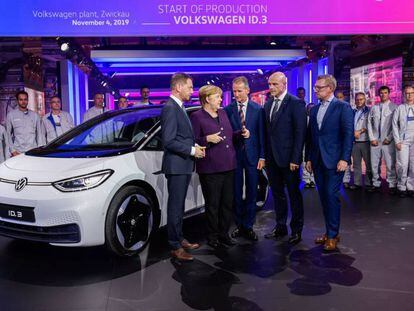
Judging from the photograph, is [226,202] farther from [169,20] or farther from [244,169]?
[169,20]

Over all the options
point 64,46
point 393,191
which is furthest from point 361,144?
point 64,46

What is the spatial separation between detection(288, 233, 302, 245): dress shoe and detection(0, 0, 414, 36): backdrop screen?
9.69 ft

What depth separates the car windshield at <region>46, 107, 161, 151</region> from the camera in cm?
392

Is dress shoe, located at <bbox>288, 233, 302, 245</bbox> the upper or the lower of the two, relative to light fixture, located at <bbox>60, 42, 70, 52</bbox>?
lower

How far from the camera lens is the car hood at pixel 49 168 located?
3.30m

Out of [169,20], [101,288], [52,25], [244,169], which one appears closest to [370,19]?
[169,20]

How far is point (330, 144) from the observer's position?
3678 mm

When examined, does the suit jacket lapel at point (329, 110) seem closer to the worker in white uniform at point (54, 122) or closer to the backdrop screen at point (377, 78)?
the worker in white uniform at point (54, 122)

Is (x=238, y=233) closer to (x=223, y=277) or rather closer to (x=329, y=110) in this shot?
(x=223, y=277)

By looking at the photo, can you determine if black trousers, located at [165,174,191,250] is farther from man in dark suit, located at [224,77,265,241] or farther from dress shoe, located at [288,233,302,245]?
dress shoe, located at [288,233,302,245]

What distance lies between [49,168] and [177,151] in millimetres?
1096

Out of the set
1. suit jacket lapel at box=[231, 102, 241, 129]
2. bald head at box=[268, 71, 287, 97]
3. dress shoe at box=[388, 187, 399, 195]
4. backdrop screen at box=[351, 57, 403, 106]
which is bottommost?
dress shoe at box=[388, 187, 399, 195]

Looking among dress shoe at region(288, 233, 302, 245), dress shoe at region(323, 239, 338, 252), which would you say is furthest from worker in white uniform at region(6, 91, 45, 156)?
dress shoe at region(323, 239, 338, 252)

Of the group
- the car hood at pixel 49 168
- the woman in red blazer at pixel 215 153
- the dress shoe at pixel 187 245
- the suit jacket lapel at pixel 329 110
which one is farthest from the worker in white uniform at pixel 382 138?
the car hood at pixel 49 168
